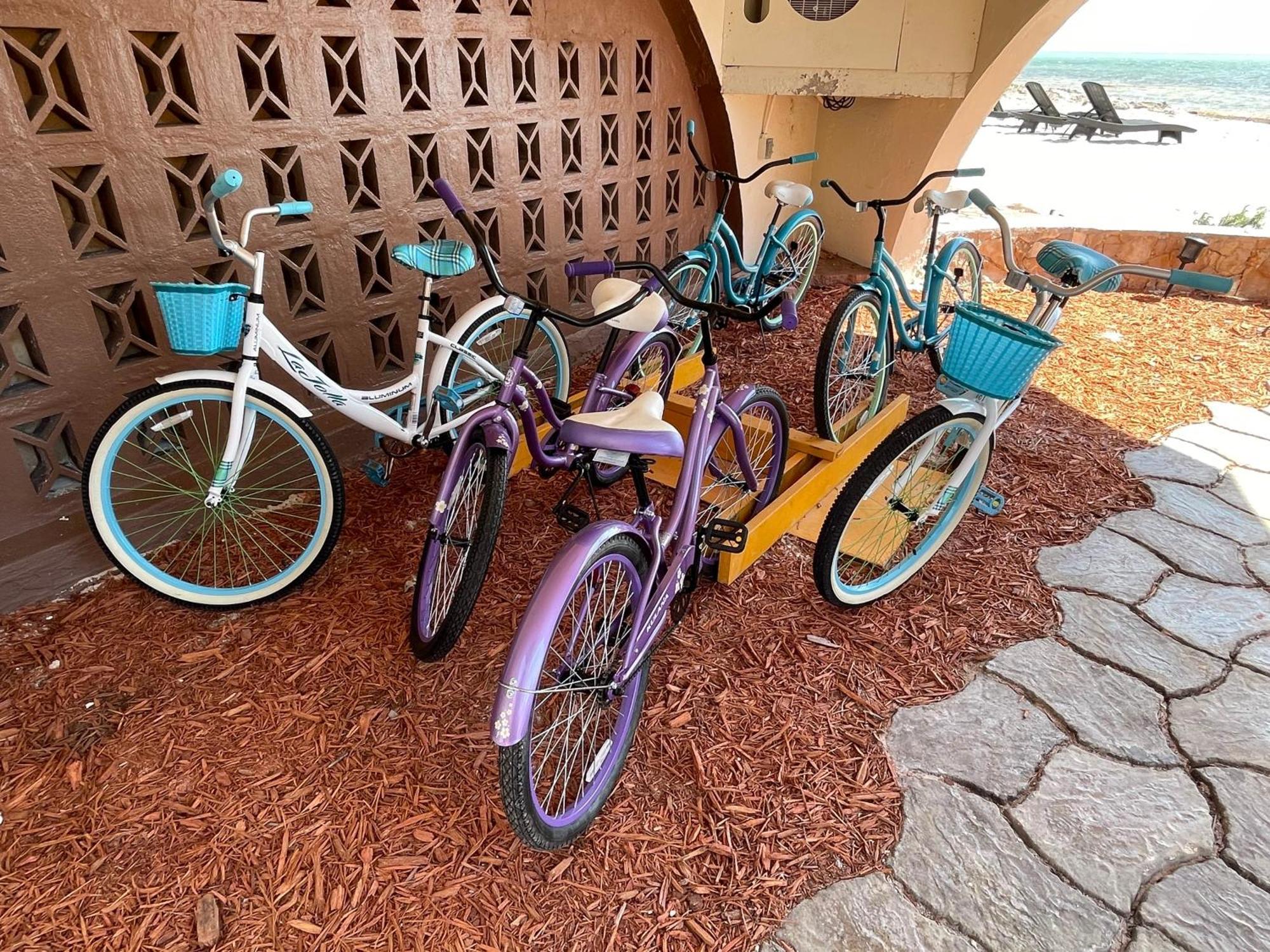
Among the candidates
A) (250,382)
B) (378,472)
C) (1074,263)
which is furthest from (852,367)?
(250,382)

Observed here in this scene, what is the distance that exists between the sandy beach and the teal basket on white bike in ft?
23.4

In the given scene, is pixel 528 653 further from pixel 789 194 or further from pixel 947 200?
pixel 789 194

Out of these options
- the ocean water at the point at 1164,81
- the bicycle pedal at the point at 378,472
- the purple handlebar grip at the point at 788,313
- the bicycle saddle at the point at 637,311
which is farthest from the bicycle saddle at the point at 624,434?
the ocean water at the point at 1164,81

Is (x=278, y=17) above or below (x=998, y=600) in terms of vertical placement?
above

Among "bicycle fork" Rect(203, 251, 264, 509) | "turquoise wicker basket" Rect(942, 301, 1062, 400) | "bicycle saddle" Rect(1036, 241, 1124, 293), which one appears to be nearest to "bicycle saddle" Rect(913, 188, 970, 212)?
"bicycle saddle" Rect(1036, 241, 1124, 293)

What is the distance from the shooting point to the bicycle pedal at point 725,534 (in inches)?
98.0

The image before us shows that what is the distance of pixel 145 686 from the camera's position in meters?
2.46

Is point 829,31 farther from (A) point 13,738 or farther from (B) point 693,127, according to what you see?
(A) point 13,738

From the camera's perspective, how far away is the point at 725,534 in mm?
2520

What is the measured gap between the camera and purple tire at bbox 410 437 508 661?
2.28 metres

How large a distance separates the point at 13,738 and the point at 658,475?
98.3 inches

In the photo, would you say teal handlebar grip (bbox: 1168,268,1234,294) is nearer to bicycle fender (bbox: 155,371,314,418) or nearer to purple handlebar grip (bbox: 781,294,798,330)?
purple handlebar grip (bbox: 781,294,798,330)

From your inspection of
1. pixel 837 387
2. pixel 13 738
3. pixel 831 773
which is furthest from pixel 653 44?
pixel 13 738

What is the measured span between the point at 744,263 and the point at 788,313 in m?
2.53
